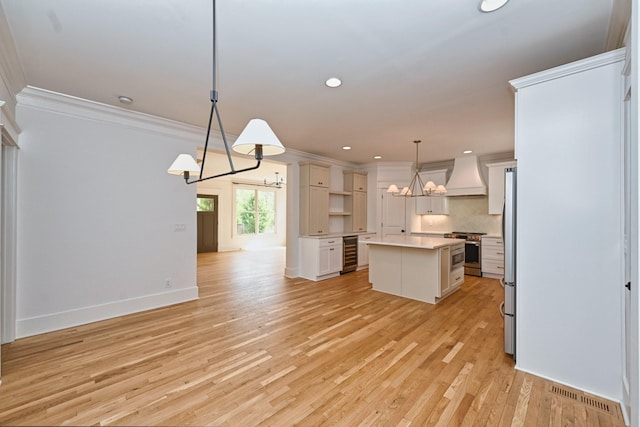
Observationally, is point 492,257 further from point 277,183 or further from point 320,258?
point 277,183

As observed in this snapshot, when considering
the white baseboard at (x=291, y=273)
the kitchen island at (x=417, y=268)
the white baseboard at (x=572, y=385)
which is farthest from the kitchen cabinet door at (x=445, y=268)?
the white baseboard at (x=291, y=273)

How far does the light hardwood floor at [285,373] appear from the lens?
1.83 meters

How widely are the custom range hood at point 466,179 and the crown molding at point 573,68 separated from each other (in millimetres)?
4217

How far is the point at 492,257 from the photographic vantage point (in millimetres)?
5727

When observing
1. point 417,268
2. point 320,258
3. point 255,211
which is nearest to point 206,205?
point 255,211

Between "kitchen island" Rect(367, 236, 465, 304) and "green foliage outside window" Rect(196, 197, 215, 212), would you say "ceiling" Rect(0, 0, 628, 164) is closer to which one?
"kitchen island" Rect(367, 236, 465, 304)

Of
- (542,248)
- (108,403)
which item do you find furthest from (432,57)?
(108,403)

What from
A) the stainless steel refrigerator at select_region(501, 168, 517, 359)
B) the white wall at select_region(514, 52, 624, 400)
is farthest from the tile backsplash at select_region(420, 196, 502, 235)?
the white wall at select_region(514, 52, 624, 400)

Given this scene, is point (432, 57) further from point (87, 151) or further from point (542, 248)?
point (87, 151)

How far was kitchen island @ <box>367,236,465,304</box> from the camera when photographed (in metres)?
4.05

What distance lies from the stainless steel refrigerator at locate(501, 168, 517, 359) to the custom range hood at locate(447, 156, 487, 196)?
400cm

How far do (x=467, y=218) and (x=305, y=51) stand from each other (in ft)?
19.3

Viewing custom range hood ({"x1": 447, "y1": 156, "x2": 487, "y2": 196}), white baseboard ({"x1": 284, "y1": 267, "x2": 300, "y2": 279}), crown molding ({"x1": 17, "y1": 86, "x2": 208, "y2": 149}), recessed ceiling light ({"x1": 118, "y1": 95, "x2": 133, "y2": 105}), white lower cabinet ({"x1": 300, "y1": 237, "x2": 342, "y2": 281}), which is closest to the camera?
crown molding ({"x1": 17, "y1": 86, "x2": 208, "y2": 149})

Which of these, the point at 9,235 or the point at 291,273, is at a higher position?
the point at 9,235
